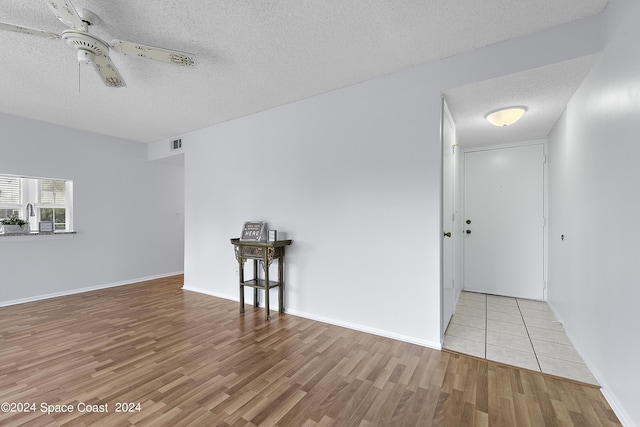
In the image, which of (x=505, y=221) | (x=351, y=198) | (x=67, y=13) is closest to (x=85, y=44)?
(x=67, y=13)

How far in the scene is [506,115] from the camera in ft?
9.31

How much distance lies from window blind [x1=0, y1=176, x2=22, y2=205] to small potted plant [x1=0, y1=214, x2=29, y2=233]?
0.74 feet

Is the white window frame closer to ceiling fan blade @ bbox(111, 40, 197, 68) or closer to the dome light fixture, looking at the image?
ceiling fan blade @ bbox(111, 40, 197, 68)

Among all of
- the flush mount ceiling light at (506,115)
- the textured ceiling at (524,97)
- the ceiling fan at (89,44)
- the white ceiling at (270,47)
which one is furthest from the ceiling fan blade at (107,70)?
the flush mount ceiling light at (506,115)

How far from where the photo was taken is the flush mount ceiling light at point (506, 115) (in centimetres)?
280

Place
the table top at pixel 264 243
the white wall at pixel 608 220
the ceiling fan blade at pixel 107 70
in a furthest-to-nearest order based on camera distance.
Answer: the table top at pixel 264 243, the ceiling fan blade at pixel 107 70, the white wall at pixel 608 220

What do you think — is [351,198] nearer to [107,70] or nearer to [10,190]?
[107,70]

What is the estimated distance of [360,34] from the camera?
87.8 inches

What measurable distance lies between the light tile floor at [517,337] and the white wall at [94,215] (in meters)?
5.44

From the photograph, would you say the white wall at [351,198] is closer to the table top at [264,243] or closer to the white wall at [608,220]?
the table top at [264,243]

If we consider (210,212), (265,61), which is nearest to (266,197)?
(210,212)

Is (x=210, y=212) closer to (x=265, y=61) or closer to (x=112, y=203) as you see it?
(x=112, y=203)

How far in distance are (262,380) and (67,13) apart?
9.23 ft

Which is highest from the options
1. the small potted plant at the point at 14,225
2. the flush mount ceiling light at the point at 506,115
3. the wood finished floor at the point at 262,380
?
the flush mount ceiling light at the point at 506,115
